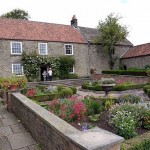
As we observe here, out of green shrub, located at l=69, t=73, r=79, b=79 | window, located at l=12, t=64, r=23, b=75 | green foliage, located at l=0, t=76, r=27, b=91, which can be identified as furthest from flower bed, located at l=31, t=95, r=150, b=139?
green shrub, located at l=69, t=73, r=79, b=79

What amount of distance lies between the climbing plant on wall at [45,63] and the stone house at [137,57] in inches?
384

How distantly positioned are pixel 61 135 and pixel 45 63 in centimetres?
2295

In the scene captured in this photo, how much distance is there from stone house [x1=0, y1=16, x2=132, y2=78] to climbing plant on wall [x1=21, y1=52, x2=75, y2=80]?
0.72 m

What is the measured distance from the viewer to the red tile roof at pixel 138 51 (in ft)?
95.2

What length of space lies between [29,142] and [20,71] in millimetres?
20655

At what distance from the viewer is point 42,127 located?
4.55m

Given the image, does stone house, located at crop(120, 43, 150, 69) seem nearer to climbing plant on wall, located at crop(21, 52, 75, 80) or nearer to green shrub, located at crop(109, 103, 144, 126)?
climbing plant on wall, located at crop(21, 52, 75, 80)

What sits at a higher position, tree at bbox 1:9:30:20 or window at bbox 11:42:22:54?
tree at bbox 1:9:30:20

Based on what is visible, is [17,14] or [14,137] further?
[17,14]

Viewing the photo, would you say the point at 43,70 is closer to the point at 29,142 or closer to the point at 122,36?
the point at 122,36

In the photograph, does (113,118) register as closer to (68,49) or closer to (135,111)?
(135,111)

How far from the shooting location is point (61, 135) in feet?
11.4

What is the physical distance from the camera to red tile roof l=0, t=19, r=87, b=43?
2485cm

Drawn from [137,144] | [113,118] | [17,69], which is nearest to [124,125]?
[113,118]
